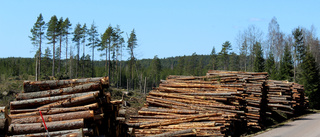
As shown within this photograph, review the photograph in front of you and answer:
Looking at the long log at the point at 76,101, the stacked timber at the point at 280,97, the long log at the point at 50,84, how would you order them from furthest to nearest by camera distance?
the stacked timber at the point at 280,97
the long log at the point at 50,84
the long log at the point at 76,101

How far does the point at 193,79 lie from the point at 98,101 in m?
8.42

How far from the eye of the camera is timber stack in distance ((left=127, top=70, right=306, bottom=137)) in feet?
41.1

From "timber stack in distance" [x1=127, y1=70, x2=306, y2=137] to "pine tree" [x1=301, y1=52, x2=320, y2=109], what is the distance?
22.6 meters

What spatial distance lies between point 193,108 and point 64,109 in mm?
6981

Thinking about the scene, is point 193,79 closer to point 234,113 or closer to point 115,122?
point 234,113

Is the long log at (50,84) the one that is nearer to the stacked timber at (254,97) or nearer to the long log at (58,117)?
the long log at (58,117)

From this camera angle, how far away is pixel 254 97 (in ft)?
59.9

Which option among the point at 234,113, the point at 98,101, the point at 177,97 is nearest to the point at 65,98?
the point at 98,101

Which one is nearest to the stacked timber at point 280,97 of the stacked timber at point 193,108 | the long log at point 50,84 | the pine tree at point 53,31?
the stacked timber at point 193,108

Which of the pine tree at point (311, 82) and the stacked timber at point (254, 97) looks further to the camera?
the pine tree at point (311, 82)

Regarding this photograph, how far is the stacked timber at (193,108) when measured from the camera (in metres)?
12.5

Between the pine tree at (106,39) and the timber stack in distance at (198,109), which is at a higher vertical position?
the pine tree at (106,39)

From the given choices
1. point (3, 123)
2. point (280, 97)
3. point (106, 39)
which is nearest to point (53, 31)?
point (106, 39)

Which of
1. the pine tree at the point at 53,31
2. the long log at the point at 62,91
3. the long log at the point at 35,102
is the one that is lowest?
the long log at the point at 35,102
